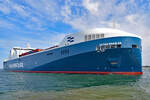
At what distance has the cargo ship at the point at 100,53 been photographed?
2161 cm

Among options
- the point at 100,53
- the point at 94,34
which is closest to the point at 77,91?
the point at 100,53

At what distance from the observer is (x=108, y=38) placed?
73.5ft

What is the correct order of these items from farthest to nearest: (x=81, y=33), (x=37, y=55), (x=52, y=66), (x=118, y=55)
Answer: (x=37, y=55) → (x=52, y=66) → (x=81, y=33) → (x=118, y=55)

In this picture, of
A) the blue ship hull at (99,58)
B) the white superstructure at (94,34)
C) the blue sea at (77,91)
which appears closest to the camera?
the blue sea at (77,91)

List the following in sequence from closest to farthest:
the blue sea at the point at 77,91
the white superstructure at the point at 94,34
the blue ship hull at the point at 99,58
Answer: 1. the blue sea at the point at 77,91
2. the blue ship hull at the point at 99,58
3. the white superstructure at the point at 94,34

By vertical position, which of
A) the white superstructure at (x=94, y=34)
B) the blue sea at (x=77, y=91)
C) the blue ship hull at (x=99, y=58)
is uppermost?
the white superstructure at (x=94, y=34)

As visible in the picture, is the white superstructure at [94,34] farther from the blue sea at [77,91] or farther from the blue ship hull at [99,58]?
the blue sea at [77,91]

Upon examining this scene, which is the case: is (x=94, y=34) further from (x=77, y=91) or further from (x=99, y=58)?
(x=77, y=91)

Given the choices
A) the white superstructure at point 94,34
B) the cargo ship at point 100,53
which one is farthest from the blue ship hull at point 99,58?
the white superstructure at point 94,34

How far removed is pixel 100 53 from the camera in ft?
73.6

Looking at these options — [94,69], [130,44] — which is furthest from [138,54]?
[94,69]

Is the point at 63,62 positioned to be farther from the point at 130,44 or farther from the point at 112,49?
the point at 130,44

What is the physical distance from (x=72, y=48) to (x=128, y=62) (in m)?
10.1

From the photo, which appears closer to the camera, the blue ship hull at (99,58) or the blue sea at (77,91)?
the blue sea at (77,91)
